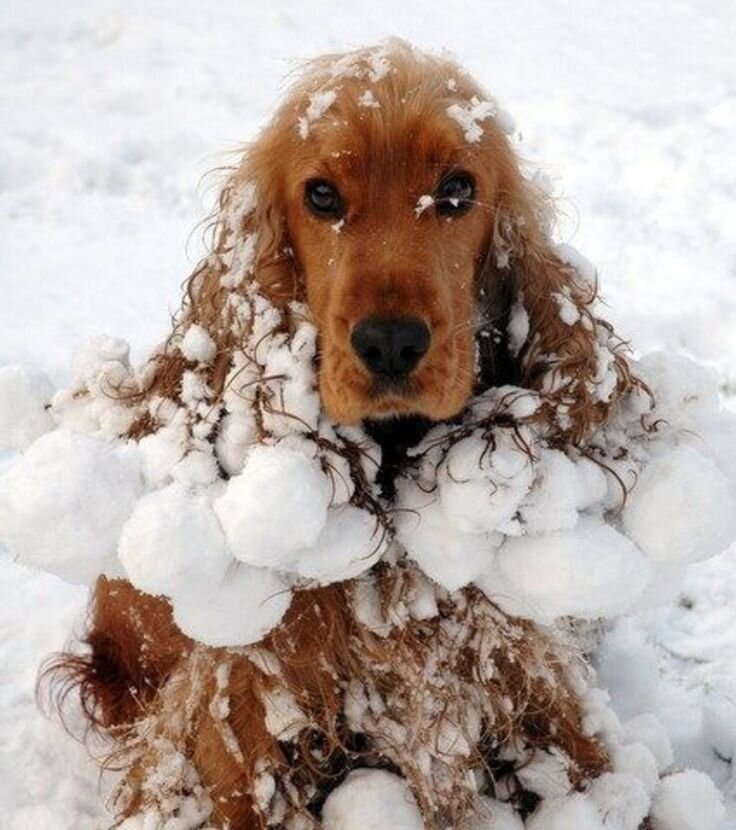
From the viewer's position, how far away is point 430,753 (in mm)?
1980

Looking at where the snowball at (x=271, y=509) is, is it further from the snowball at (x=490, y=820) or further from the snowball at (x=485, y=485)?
the snowball at (x=490, y=820)

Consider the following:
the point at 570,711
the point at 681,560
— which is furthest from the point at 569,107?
the point at 681,560

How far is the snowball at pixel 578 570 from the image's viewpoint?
1.54 meters

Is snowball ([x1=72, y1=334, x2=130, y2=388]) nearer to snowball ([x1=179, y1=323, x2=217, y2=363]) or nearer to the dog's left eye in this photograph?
snowball ([x1=179, y1=323, x2=217, y2=363])

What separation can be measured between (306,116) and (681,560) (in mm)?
877

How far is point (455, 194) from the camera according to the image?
1688 mm

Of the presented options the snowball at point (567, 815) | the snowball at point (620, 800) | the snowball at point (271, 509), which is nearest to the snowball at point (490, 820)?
the snowball at point (567, 815)

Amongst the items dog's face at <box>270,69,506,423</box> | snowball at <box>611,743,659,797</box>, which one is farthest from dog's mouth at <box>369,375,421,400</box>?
snowball at <box>611,743,659,797</box>

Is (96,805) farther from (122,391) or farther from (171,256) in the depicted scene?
(171,256)

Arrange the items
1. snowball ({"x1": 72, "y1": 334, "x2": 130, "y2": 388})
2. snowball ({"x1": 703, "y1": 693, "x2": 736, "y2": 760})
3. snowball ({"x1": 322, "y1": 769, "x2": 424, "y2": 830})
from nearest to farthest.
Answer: snowball ({"x1": 72, "y1": 334, "x2": 130, "y2": 388})
snowball ({"x1": 322, "y1": 769, "x2": 424, "y2": 830})
snowball ({"x1": 703, "y1": 693, "x2": 736, "y2": 760})

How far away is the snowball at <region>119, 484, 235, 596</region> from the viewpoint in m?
1.45

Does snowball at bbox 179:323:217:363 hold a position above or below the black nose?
below

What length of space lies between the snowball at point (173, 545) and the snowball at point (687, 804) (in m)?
1.10

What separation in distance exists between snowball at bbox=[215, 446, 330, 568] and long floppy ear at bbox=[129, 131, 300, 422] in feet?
0.87
